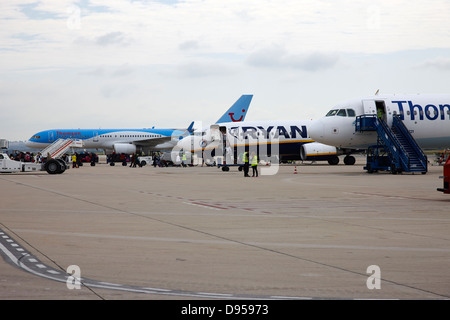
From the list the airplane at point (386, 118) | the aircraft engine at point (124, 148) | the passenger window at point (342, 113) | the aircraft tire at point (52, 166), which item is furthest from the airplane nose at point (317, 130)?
the aircraft engine at point (124, 148)

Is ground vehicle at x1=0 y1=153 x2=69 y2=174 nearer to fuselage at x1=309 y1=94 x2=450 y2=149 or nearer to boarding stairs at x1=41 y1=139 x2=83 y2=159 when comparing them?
boarding stairs at x1=41 y1=139 x2=83 y2=159

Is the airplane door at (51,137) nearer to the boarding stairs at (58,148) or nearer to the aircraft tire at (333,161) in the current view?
the boarding stairs at (58,148)

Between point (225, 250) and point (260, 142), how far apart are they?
47.3 m

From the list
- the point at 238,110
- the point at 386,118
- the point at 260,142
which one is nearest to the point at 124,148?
the point at 238,110

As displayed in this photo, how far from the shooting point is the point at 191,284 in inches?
336

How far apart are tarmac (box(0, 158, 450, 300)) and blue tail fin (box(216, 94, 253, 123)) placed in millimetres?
64909

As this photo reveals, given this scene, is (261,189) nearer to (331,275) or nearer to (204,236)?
(204,236)

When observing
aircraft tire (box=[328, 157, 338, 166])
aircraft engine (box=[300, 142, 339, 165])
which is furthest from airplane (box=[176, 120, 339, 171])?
aircraft tire (box=[328, 157, 338, 166])

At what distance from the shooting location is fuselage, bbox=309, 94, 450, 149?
42.2 meters

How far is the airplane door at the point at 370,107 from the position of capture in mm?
41906

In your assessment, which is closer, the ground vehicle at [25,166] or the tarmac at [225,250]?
the tarmac at [225,250]

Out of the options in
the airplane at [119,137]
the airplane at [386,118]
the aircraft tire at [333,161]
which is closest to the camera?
the airplane at [386,118]

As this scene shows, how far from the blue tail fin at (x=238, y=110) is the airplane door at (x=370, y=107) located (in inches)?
1743

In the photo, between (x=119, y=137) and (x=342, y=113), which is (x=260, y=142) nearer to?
(x=342, y=113)
